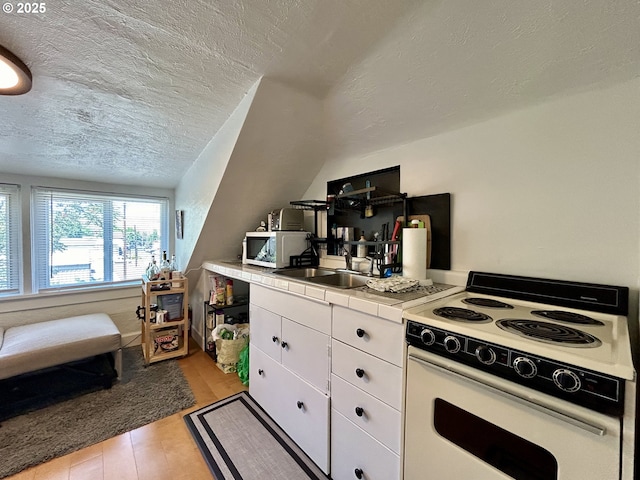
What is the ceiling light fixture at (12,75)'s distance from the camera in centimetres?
113

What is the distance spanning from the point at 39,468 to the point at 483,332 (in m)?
2.29

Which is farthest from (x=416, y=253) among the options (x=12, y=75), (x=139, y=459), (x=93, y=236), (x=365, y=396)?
(x=93, y=236)

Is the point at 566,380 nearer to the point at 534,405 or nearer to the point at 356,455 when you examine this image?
the point at 534,405

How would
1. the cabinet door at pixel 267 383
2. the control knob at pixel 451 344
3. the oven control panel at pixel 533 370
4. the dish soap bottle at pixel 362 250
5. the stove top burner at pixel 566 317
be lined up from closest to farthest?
the oven control panel at pixel 533 370 < the control knob at pixel 451 344 < the stove top burner at pixel 566 317 < the cabinet door at pixel 267 383 < the dish soap bottle at pixel 362 250

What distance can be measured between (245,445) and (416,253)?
1.50m

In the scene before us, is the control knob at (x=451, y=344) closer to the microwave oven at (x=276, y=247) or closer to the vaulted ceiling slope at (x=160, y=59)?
the vaulted ceiling slope at (x=160, y=59)

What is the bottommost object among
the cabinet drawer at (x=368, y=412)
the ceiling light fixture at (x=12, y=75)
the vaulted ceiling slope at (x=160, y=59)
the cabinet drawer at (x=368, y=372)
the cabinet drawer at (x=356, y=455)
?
the cabinet drawer at (x=356, y=455)

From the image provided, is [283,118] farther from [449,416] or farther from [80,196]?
[80,196]

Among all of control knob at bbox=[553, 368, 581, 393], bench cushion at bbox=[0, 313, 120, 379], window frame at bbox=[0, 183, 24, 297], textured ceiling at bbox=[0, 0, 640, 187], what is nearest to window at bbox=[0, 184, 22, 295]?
window frame at bbox=[0, 183, 24, 297]

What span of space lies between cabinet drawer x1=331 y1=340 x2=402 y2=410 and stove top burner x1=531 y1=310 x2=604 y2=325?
2.01ft

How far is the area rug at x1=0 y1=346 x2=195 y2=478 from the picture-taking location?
4.87ft

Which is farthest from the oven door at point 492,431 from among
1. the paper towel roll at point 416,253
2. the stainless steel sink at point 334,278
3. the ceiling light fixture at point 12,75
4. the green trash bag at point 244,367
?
the ceiling light fixture at point 12,75

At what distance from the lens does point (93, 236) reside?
2861 millimetres

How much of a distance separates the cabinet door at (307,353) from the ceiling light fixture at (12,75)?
1753 millimetres
